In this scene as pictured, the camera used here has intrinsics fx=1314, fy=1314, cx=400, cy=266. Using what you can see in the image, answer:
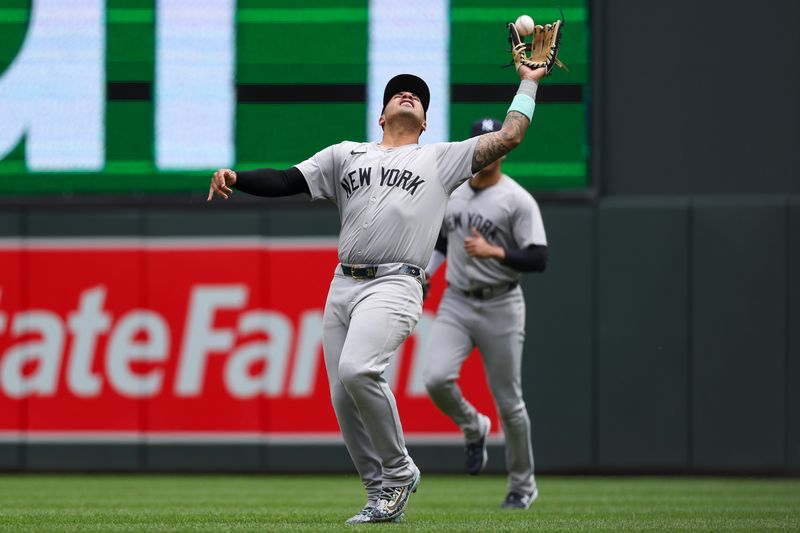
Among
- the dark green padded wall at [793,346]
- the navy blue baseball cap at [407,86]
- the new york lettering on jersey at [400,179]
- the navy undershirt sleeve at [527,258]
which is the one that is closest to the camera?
the new york lettering on jersey at [400,179]

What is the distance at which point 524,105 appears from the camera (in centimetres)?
485

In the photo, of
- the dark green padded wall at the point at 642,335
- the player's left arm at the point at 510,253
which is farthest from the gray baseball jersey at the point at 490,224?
the dark green padded wall at the point at 642,335

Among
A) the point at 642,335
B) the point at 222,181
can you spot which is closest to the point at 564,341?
the point at 642,335

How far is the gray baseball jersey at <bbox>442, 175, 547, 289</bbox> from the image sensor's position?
6348mm

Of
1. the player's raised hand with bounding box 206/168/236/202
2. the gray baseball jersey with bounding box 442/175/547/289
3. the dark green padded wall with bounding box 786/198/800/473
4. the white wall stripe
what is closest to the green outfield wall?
the dark green padded wall with bounding box 786/198/800/473

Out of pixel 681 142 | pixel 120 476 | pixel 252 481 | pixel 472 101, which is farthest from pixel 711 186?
pixel 120 476

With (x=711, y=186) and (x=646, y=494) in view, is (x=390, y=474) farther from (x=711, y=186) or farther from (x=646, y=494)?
(x=711, y=186)

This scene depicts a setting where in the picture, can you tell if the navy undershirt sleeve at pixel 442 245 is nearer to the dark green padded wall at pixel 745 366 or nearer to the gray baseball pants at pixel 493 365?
the gray baseball pants at pixel 493 365

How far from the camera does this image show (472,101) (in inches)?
355

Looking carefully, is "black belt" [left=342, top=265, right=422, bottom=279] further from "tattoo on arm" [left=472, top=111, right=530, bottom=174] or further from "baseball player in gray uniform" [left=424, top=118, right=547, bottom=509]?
"baseball player in gray uniform" [left=424, top=118, right=547, bottom=509]

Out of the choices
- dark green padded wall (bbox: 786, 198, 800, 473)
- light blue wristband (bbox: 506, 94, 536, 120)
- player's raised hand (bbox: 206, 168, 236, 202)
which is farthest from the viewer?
dark green padded wall (bbox: 786, 198, 800, 473)

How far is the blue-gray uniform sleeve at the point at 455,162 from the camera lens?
16.4 feet

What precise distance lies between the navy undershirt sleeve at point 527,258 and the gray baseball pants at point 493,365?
0.29 m

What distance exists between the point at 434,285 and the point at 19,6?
11.3 feet
